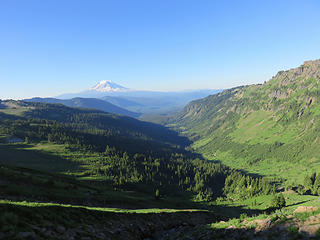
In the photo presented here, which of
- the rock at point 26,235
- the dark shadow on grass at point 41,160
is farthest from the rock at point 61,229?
the dark shadow on grass at point 41,160

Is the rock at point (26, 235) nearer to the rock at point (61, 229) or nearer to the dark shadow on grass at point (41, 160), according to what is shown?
the rock at point (61, 229)

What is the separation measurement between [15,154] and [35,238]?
217355mm

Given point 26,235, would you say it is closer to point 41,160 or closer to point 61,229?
point 61,229

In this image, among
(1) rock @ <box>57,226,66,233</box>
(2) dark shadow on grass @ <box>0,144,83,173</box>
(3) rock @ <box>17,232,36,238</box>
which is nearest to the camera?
(3) rock @ <box>17,232,36,238</box>

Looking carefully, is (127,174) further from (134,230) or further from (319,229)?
(319,229)

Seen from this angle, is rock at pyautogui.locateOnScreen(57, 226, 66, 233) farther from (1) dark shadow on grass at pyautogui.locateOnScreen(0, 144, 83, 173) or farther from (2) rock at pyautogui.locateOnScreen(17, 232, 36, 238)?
(1) dark shadow on grass at pyautogui.locateOnScreen(0, 144, 83, 173)

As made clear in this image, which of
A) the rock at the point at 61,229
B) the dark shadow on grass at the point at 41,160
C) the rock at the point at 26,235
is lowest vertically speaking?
the dark shadow on grass at the point at 41,160

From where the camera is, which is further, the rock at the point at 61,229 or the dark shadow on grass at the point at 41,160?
the dark shadow on grass at the point at 41,160

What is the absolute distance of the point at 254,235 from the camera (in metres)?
15.9

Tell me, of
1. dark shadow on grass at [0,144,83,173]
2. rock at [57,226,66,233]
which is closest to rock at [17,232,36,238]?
rock at [57,226,66,233]

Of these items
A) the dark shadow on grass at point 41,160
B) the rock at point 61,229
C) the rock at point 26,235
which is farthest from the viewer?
the dark shadow on grass at point 41,160

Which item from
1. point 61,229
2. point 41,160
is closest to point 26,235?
point 61,229

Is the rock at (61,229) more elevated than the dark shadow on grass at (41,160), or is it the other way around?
the rock at (61,229)

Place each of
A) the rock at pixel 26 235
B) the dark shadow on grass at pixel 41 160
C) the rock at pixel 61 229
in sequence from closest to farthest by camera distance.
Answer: the rock at pixel 26 235, the rock at pixel 61 229, the dark shadow on grass at pixel 41 160
